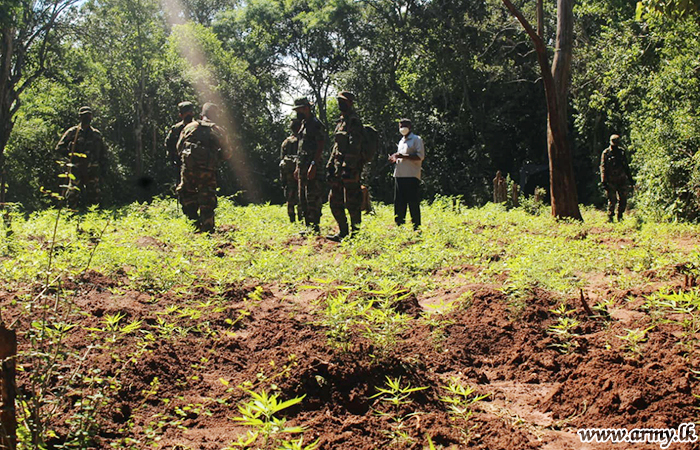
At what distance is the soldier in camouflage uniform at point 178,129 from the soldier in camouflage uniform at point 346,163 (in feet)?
10.2

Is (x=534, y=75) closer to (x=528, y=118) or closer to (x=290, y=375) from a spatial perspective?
(x=528, y=118)

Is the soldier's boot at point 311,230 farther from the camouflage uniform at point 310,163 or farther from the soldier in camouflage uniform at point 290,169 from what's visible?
the soldier in camouflage uniform at point 290,169

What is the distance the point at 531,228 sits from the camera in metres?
11.7

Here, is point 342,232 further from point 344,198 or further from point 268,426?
point 268,426

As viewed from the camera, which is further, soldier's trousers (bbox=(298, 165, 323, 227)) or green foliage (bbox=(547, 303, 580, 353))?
soldier's trousers (bbox=(298, 165, 323, 227))

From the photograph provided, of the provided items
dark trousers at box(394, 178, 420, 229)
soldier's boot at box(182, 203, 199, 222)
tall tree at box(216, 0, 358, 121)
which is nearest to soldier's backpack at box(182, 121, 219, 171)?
soldier's boot at box(182, 203, 199, 222)

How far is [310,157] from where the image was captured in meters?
10.5

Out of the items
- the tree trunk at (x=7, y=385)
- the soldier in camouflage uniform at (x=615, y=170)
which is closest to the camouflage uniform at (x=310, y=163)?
the soldier in camouflage uniform at (x=615, y=170)

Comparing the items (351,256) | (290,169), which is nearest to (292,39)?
(290,169)

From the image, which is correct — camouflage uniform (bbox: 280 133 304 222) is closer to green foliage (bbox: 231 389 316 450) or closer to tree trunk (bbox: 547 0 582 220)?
tree trunk (bbox: 547 0 582 220)

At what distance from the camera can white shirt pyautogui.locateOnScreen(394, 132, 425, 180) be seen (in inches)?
389

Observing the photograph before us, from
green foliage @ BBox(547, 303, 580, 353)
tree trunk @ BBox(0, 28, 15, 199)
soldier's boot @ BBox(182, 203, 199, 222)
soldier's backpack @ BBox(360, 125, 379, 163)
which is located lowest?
green foliage @ BBox(547, 303, 580, 353)

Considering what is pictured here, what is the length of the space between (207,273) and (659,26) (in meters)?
13.1

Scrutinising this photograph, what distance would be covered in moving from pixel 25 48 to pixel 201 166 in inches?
590
